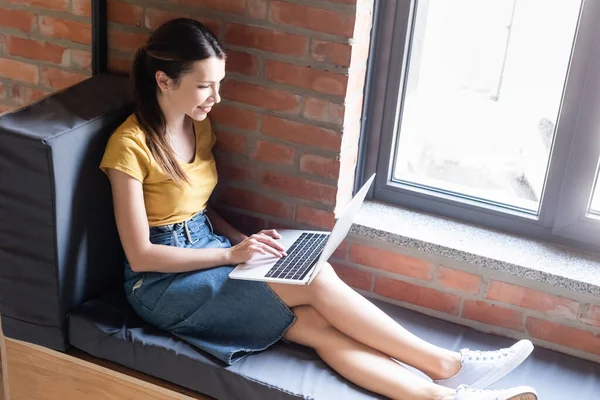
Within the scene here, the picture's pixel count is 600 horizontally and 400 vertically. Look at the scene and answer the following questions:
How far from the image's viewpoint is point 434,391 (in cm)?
160

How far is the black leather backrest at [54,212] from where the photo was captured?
164 cm

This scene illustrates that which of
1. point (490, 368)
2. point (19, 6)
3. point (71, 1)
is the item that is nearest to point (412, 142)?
point (490, 368)

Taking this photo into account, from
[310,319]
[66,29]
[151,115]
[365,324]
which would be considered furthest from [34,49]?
[365,324]

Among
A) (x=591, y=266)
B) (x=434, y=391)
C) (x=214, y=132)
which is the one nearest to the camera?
(x=434, y=391)

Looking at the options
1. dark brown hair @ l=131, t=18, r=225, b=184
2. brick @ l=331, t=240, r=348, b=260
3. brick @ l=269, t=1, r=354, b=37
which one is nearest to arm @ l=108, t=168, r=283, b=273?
dark brown hair @ l=131, t=18, r=225, b=184

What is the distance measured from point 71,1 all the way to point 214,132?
1.76ft

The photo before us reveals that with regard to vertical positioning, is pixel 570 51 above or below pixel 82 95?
above

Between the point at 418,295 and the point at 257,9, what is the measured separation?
0.87 metres

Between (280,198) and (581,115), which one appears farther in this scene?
(280,198)

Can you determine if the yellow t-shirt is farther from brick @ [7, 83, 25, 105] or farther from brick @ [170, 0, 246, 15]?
brick @ [7, 83, 25, 105]

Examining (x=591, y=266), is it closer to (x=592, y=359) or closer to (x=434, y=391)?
(x=592, y=359)

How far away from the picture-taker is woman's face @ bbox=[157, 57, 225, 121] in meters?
1.71

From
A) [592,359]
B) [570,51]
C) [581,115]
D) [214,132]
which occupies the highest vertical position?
[570,51]

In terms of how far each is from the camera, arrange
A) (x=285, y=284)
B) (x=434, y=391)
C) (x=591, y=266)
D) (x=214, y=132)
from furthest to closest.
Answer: (x=214, y=132), (x=591, y=266), (x=285, y=284), (x=434, y=391)
